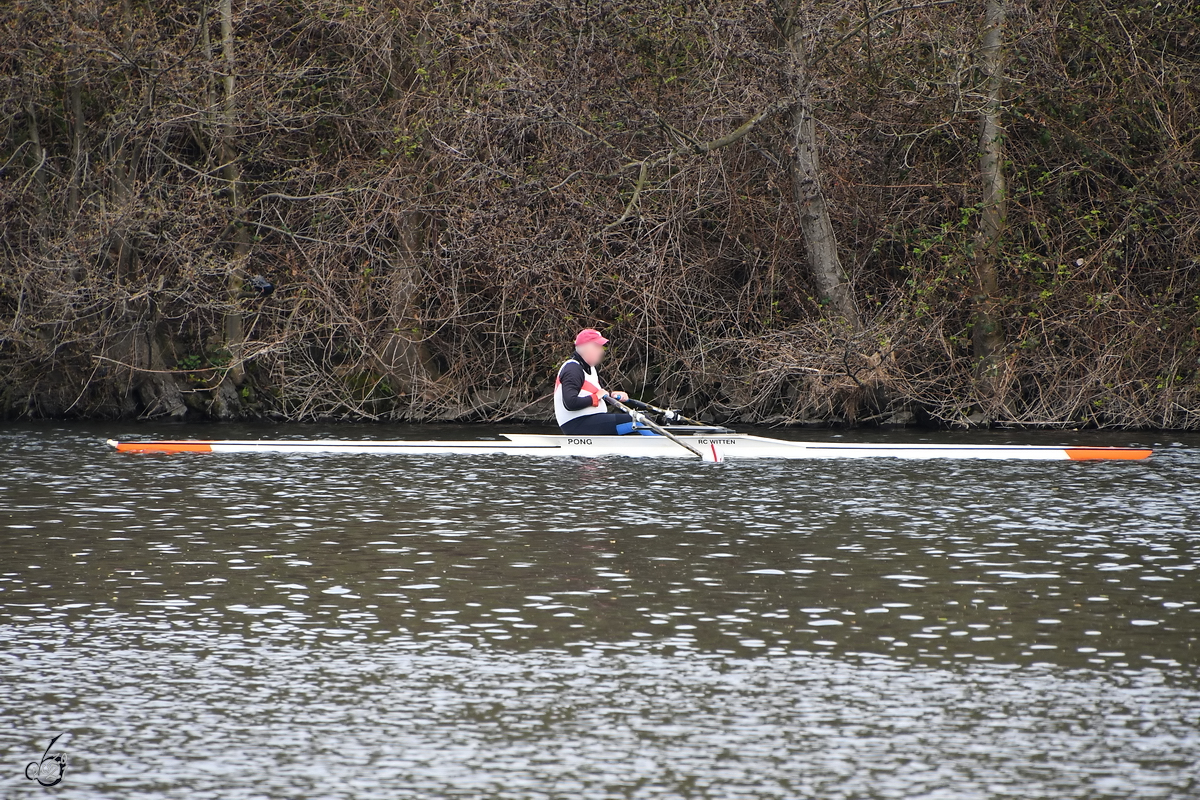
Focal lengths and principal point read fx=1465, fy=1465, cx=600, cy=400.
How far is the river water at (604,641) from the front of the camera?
5.79 meters

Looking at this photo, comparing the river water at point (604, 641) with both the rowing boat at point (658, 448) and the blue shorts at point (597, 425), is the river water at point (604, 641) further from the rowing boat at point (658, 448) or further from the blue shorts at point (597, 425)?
the blue shorts at point (597, 425)

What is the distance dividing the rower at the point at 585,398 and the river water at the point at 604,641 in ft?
10.5

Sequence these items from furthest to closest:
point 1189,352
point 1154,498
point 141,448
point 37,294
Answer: point 37,294 < point 1189,352 < point 141,448 < point 1154,498

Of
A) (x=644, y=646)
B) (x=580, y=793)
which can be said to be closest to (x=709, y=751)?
(x=580, y=793)

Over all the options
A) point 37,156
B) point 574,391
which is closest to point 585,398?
point 574,391

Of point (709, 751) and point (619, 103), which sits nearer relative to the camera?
point (709, 751)

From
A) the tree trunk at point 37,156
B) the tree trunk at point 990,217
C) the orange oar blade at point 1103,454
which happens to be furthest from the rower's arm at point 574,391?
the tree trunk at point 37,156

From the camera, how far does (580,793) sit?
18.0 ft

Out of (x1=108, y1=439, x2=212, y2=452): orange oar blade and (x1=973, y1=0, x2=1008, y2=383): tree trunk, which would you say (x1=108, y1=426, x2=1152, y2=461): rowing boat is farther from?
(x1=973, y1=0, x2=1008, y2=383): tree trunk

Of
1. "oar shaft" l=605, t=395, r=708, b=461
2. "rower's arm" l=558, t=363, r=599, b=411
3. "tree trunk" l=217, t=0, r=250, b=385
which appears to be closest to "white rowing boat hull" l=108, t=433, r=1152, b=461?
"oar shaft" l=605, t=395, r=708, b=461

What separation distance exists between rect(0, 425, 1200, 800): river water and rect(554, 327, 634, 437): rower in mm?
3191

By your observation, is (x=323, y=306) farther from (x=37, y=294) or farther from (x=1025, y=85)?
(x=1025, y=85)

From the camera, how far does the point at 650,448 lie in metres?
17.5

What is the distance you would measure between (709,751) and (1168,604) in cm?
413
